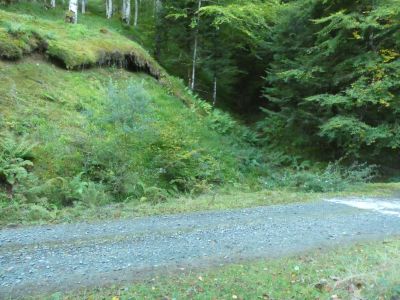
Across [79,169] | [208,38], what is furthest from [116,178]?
[208,38]

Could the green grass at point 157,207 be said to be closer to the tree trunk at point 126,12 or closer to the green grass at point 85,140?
the green grass at point 85,140

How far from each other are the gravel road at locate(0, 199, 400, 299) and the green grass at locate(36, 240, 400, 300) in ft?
0.98

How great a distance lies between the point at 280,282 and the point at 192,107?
13308mm

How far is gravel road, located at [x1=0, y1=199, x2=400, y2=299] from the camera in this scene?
507 cm

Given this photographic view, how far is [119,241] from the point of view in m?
6.37

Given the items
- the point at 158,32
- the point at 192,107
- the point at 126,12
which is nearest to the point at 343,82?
the point at 192,107

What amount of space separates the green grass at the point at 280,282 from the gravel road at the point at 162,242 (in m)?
0.30

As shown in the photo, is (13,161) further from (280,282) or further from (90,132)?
(280,282)

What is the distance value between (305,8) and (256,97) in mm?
8885

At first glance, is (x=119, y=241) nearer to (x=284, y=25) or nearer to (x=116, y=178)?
(x=116, y=178)

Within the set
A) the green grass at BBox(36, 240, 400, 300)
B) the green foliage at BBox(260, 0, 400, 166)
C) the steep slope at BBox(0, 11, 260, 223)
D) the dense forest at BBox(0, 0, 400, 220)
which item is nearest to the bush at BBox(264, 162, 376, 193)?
the dense forest at BBox(0, 0, 400, 220)

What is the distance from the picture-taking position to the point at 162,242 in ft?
20.9

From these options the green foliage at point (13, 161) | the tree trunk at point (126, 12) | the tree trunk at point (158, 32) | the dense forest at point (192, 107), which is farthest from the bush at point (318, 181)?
the tree trunk at point (126, 12)

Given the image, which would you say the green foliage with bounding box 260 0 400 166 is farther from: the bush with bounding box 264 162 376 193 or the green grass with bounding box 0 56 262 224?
the green grass with bounding box 0 56 262 224
